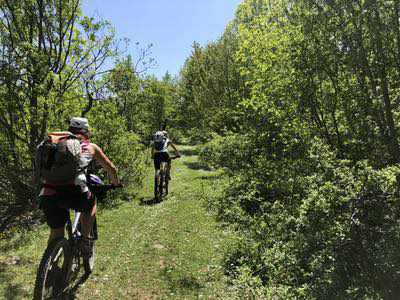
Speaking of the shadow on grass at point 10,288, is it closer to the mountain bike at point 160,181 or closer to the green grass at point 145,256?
the green grass at point 145,256

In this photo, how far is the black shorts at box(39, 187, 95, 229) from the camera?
397 cm

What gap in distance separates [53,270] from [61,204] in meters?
0.84

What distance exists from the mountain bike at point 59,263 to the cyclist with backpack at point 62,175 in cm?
25

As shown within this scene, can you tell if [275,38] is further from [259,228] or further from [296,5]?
[259,228]

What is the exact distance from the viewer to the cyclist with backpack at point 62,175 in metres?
3.81

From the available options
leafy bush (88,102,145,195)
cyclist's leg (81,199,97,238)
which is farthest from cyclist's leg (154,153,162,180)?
cyclist's leg (81,199,97,238)

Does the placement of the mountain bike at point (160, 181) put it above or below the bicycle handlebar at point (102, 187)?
below

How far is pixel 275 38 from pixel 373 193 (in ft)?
A: 19.3

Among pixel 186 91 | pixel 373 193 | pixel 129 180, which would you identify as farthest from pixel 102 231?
pixel 186 91

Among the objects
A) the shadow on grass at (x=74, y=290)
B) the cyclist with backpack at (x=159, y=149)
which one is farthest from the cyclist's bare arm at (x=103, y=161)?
the cyclist with backpack at (x=159, y=149)

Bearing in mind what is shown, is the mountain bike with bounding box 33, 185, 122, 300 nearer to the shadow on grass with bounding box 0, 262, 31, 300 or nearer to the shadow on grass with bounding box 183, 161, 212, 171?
the shadow on grass with bounding box 0, 262, 31, 300

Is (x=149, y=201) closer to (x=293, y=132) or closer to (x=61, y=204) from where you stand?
(x=293, y=132)

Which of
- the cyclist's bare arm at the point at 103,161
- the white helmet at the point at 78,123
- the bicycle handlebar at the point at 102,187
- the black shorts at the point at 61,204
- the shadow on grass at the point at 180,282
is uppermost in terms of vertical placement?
the white helmet at the point at 78,123

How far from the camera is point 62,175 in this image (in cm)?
384
